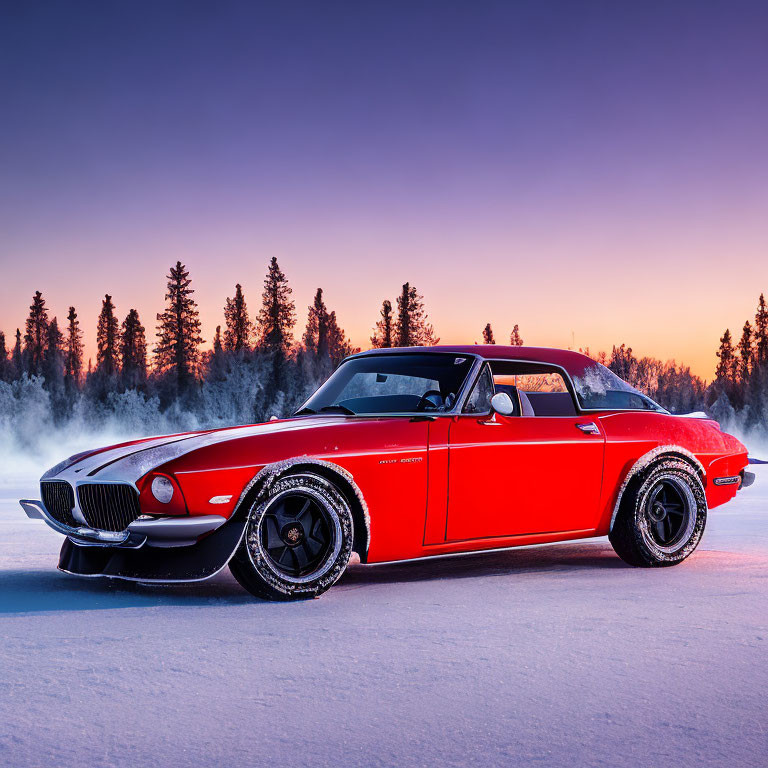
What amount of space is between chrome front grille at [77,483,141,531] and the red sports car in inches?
0.4

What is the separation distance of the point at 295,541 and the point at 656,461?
3.13m

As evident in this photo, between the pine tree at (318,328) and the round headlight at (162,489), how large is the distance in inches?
5000

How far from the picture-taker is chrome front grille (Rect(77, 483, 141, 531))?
6094 mm

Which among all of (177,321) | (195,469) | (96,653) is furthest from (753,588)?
(177,321)

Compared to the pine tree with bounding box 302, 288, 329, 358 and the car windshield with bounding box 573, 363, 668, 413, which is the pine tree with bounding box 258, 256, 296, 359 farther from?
the car windshield with bounding box 573, 363, 668, 413

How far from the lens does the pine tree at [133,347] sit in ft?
414

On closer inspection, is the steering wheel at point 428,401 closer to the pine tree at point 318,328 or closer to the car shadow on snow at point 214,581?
the car shadow on snow at point 214,581

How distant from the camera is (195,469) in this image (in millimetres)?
5953

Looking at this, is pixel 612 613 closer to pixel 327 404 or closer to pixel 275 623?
pixel 275 623

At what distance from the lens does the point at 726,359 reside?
141 m

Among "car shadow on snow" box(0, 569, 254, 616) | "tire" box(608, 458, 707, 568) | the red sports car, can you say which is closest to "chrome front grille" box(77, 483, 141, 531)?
the red sports car

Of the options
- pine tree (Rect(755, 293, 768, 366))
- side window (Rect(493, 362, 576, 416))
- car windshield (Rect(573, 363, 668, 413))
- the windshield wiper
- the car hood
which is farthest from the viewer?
pine tree (Rect(755, 293, 768, 366))

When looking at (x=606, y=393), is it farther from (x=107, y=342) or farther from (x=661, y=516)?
(x=107, y=342)

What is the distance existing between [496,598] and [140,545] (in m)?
2.20
